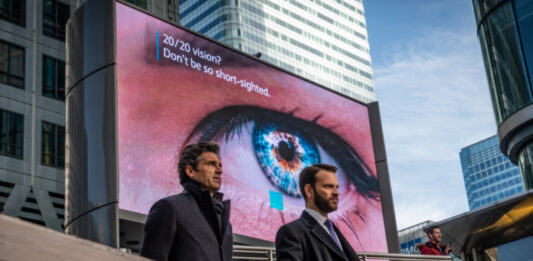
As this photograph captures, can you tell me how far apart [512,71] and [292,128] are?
16830 millimetres

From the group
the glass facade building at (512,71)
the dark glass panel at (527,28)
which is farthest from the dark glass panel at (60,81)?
the dark glass panel at (527,28)

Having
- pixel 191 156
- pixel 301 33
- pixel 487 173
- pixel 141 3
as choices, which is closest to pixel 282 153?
pixel 191 156

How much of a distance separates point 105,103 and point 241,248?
503 centimetres

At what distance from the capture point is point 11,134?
88.3ft

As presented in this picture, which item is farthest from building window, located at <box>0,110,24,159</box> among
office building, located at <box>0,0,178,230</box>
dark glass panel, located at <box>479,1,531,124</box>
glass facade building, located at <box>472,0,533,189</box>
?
dark glass panel, located at <box>479,1,531,124</box>

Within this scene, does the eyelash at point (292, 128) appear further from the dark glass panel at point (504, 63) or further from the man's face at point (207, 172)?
the dark glass panel at point (504, 63)

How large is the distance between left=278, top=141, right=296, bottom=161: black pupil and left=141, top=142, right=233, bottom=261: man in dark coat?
13146 millimetres

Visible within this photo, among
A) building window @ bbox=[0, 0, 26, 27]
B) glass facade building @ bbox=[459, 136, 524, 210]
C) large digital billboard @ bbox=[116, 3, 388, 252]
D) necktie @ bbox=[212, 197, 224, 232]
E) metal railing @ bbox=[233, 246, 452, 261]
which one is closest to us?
necktie @ bbox=[212, 197, 224, 232]

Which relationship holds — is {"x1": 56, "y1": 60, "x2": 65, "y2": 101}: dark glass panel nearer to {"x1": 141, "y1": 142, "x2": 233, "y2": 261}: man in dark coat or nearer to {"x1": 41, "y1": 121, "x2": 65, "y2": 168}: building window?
{"x1": 41, "y1": 121, "x2": 65, "y2": 168}: building window

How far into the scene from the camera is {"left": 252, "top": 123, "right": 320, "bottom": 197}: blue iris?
58.7 feet

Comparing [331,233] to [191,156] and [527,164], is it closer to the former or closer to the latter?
[191,156]

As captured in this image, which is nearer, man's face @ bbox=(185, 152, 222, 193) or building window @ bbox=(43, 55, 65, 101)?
man's face @ bbox=(185, 152, 222, 193)

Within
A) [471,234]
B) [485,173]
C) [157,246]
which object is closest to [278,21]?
[485,173]

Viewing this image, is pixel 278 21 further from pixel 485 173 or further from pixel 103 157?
pixel 103 157
